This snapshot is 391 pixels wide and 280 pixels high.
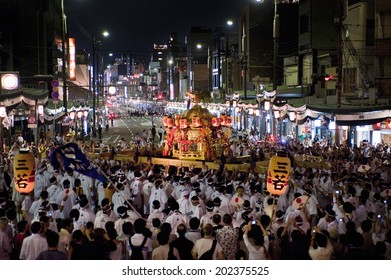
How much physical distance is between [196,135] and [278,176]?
1266 cm

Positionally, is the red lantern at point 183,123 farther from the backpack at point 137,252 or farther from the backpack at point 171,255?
the backpack at point 171,255

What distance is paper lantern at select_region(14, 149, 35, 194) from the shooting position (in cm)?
1197

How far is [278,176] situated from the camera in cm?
1154

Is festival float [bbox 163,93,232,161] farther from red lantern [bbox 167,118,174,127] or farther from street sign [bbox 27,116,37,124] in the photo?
street sign [bbox 27,116,37,124]

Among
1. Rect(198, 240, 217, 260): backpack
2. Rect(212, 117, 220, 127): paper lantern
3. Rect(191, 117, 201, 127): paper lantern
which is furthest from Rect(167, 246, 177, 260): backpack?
Rect(212, 117, 220, 127): paper lantern

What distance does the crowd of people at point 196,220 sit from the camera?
313 inches

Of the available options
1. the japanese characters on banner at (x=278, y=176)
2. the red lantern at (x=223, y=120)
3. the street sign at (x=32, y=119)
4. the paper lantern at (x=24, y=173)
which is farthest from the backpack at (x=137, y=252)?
the street sign at (x=32, y=119)

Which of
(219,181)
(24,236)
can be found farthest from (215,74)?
(24,236)

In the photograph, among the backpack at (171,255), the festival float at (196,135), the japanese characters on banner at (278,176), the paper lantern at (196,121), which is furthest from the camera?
Answer: the festival float at (196,135)

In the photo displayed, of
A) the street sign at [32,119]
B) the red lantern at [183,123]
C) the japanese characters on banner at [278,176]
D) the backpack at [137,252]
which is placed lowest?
the backpack at [137,252]

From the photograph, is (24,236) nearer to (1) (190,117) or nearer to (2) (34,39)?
(1) (190,117)

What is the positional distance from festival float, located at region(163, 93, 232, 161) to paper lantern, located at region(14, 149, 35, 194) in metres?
12.2

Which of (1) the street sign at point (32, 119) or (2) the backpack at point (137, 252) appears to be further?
(1) the street sign at point (32, 119)

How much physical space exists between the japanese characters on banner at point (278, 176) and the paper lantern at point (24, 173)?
5.46m
